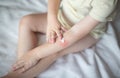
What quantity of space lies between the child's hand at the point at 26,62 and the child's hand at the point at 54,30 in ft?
0.28

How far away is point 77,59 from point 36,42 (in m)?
0.17

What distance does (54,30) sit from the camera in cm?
80

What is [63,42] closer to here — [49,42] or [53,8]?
[49,42]

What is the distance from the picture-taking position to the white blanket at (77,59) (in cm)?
79

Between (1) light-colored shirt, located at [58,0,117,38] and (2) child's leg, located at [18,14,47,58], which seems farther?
(2) child's leg, located at [18,14,47,58]

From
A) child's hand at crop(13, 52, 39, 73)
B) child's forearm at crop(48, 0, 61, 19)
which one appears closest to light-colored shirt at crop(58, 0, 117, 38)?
child's forearm at crop(48, 0, 61, 19)

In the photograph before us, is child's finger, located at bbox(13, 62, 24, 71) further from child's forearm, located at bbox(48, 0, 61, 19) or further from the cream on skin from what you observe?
child's forearm, located at bbox(48, 0, 61, 19)

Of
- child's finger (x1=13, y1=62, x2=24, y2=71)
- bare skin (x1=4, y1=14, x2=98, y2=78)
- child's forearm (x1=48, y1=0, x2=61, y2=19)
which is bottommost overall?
child's finger (x1=13, y1=62, x2=24, y2=71)

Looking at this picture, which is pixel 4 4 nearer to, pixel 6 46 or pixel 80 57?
pixel 6 46

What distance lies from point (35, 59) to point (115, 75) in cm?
29

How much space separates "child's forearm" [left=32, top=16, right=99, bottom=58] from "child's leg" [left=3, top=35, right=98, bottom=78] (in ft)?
0.08

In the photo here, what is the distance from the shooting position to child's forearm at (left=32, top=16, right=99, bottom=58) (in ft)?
2.50

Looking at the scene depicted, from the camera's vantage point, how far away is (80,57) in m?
0.83

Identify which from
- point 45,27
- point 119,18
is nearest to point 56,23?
point 45,27
